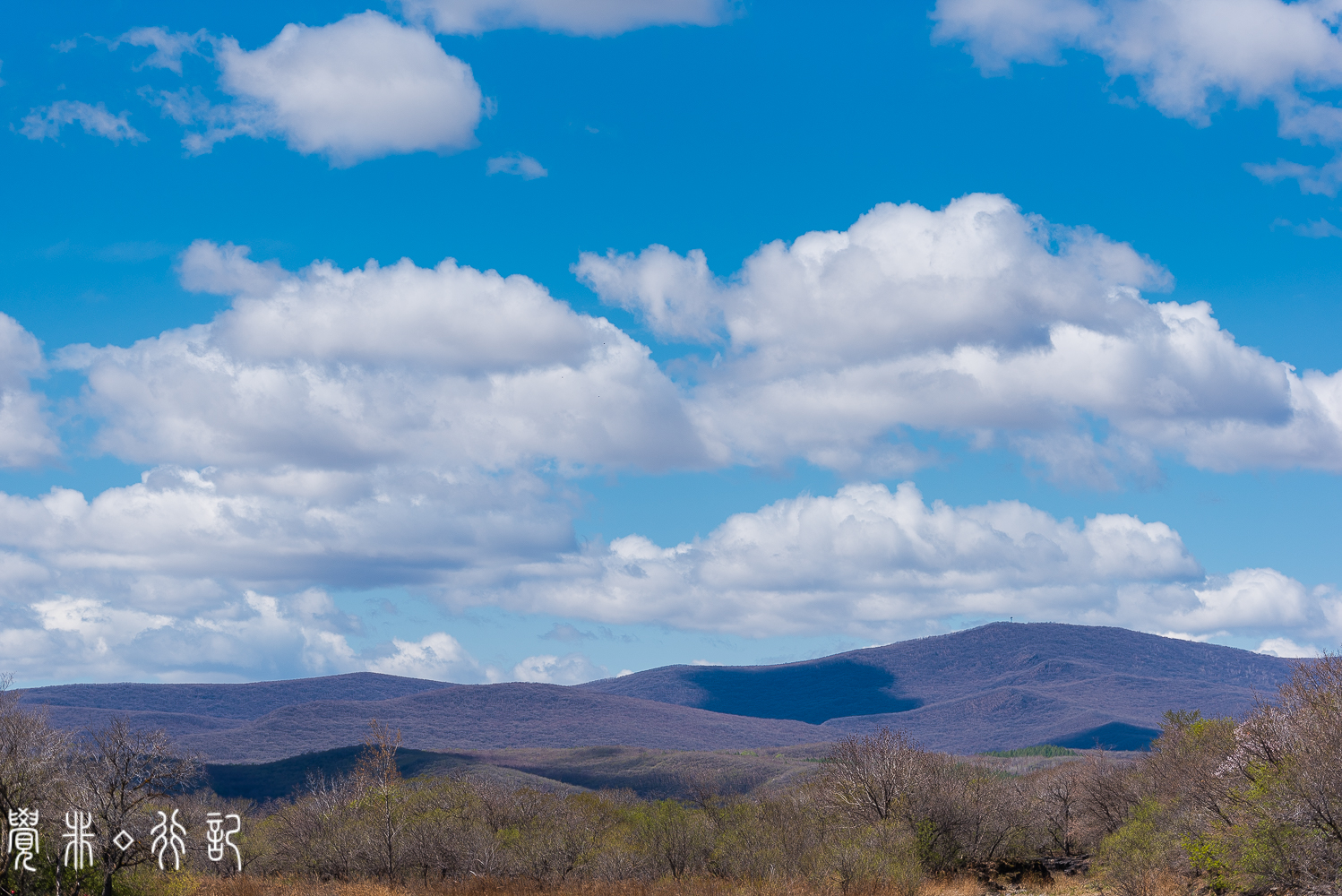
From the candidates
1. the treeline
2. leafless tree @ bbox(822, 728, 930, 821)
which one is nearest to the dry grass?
the treeline

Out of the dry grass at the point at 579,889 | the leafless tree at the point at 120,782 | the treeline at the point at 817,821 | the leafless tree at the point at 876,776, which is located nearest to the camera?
the treeline at the point at 817,821

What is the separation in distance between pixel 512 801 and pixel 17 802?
37446 mm

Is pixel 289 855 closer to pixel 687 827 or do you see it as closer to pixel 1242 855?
pixel 687 827

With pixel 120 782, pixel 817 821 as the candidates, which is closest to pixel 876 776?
pixel 817 821

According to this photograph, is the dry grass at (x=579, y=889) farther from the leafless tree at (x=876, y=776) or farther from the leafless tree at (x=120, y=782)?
the leafless tree at (x=120, y=782)

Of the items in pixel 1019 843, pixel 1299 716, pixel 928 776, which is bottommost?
pixel 1019 843

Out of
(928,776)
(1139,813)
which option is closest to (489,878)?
(928,776)

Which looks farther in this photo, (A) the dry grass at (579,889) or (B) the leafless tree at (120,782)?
(A) the dry grass at (579,889)

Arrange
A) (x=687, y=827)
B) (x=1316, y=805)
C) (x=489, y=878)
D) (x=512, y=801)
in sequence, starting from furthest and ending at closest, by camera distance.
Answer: (x=512, y=801)
(x=687, y=827)
(x=489, y=878)
(x=1316, y=805)

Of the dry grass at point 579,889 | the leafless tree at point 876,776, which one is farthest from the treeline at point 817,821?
the dry grass at point 579,889

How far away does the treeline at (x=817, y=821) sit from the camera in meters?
41.8

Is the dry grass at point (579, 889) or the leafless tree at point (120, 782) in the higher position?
the leafless tree at point (120, 782)

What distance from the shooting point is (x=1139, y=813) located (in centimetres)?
6500

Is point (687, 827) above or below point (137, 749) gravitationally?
below
